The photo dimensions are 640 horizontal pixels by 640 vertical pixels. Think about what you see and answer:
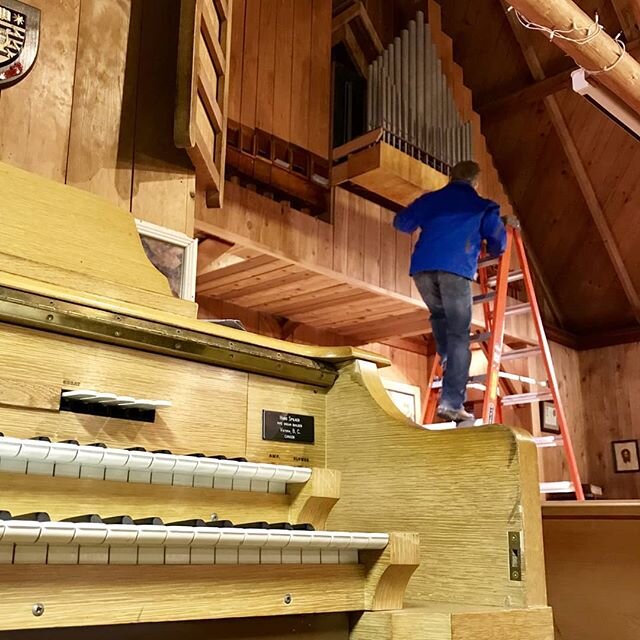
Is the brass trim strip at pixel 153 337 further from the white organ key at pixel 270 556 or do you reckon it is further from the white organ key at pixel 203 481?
the white organ key at pixel 270 556

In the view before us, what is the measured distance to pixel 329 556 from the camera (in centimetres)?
147

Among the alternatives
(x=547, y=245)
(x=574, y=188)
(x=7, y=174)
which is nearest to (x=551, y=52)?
(x=574, y=188)

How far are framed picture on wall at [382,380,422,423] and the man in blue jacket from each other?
5.86 feet

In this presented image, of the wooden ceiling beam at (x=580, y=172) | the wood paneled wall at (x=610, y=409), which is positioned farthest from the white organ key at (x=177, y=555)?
the wood paneled wall at (x=610, y=409)

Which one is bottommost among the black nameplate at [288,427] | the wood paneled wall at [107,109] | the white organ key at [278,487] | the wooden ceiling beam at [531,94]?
the white organ key at [278,487]

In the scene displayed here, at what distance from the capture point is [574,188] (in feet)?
20.3

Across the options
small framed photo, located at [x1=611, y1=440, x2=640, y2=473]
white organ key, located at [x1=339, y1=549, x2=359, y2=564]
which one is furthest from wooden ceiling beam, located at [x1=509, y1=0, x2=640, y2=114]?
small framed photo, located at [x1=611, y1=440, x2=640, y2=473]

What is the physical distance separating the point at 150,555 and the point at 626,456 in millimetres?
5878

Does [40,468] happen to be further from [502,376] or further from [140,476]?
[502,376]

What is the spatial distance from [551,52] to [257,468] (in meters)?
5.11

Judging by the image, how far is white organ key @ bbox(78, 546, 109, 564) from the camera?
1153 millimetres

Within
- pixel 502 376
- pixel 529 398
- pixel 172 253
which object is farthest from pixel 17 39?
pixel 529 398

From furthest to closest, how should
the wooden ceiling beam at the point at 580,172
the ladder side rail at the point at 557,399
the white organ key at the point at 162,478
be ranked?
the wooden ceiling beam at the point at 580,172 < the ladder side rail at the point at 557,399 < the white organ key at the point at 162,478

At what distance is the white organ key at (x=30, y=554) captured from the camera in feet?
3.58
